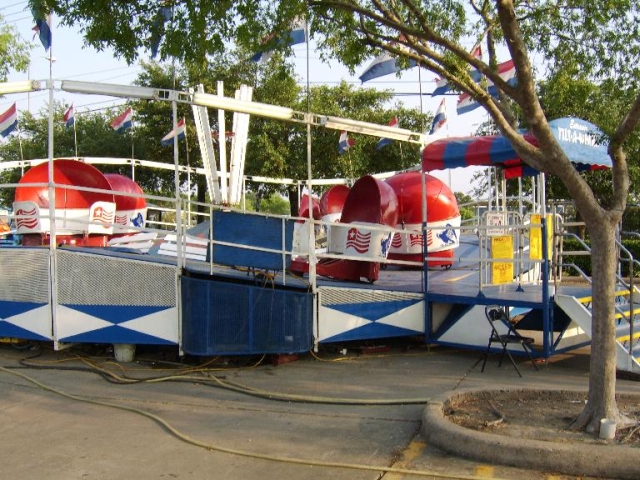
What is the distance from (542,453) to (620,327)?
4.24m

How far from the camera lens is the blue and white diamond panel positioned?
9.52m

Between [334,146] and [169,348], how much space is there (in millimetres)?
16186

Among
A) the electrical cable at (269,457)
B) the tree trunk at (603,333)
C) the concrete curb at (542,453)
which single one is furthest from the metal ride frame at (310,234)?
the concrete curb at (542,453)

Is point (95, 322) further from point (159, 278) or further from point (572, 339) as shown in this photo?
point (572, 339)

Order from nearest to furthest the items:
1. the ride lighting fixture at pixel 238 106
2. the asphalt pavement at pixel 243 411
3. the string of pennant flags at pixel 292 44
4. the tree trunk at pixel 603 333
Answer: the asphalt pavement at pixel 243 411, the tree trunk at pixel 603 333, the string of pennant flags at pixel 292 44, the ride lighting fixture at pixel 238 106

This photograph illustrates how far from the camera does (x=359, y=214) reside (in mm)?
12039

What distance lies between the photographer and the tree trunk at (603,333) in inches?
233

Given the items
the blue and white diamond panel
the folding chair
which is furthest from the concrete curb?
the blue and white diamond panel

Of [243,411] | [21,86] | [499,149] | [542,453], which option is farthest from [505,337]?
[21,86]

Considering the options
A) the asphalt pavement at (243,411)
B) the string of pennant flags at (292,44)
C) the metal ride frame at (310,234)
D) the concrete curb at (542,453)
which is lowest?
the asphalt pavement at (243,411)

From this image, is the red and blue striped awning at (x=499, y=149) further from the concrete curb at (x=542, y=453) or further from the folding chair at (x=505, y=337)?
the concrete curb at (x=542, y=453)

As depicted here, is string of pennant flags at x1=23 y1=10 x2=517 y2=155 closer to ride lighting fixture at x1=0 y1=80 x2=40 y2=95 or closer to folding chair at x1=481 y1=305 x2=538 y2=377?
ride lighting fixture at x1=0 y1=80 x2=40 y2=95

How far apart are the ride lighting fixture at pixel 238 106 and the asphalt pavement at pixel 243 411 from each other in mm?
3433

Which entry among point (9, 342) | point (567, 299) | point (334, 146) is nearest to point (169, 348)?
point (9, 342)
